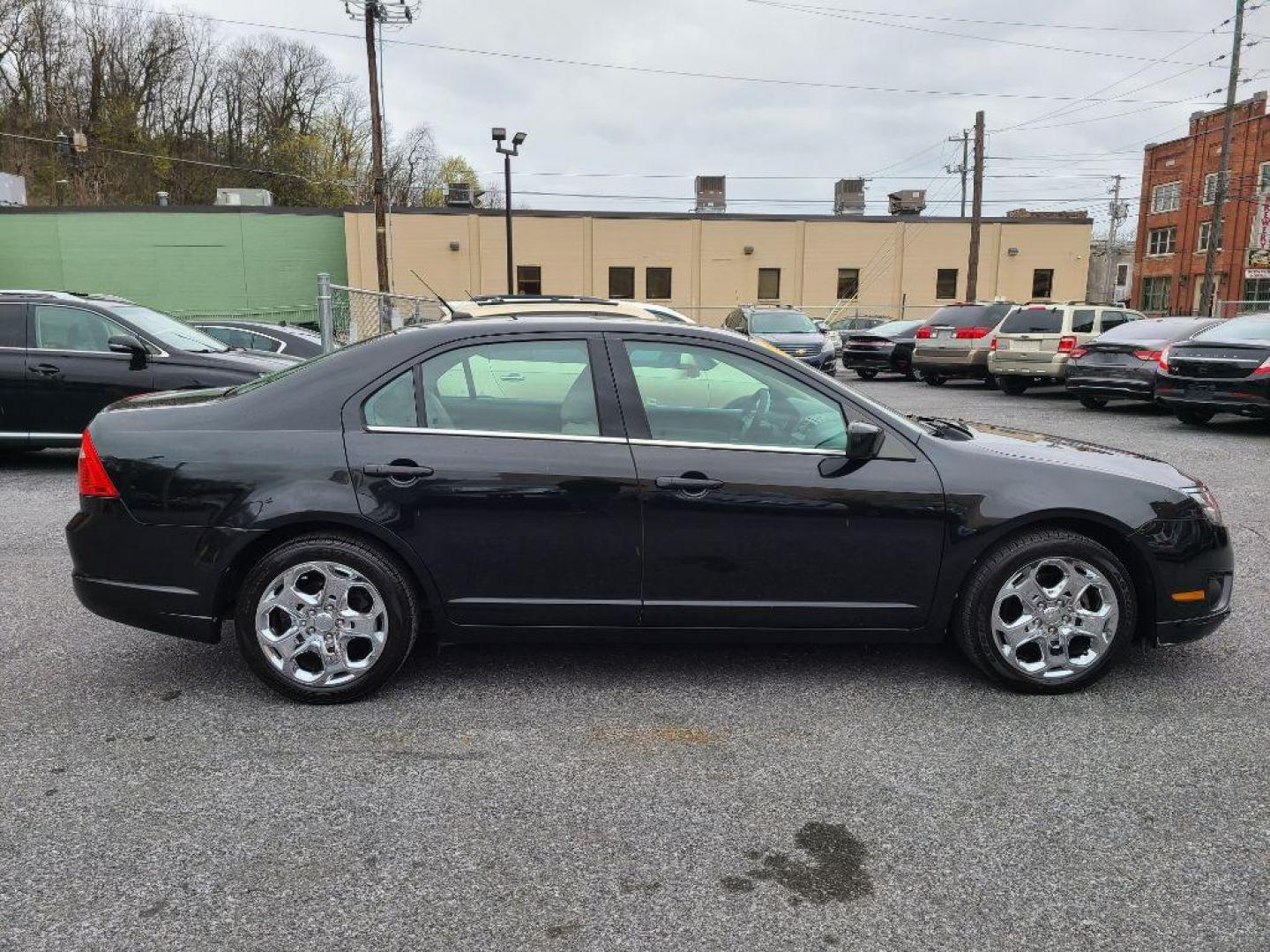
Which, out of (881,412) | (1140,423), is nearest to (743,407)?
(881,412)

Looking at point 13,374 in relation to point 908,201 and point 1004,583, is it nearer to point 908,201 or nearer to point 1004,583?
point 1004,583

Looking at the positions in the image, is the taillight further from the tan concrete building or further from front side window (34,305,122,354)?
the tan concrete building

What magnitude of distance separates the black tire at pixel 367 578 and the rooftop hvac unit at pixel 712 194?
4320 centimetres

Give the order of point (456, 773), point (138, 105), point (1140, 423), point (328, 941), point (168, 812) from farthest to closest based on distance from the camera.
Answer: point (138, 105), point (1140, 423), point (456, 773), point (168, 812), point (328, 941)

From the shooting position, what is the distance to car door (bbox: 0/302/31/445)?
27.4 ft

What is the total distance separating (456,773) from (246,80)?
231 feet

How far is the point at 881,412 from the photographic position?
3.83 meters

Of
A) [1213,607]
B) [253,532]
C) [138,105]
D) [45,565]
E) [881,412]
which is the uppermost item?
[138,105]

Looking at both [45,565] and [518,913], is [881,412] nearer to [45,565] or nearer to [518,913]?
[518,913]

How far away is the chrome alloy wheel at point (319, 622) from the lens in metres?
3.62

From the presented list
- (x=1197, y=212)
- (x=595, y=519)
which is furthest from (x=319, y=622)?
(x=1197, y=212)

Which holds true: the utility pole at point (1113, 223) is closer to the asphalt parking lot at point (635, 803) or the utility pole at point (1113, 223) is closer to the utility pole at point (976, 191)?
the utility pole at point (976, 191)

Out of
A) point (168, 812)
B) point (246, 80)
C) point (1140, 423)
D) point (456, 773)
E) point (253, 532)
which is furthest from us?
point (246, 80)

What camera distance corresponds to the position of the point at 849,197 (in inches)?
1784
